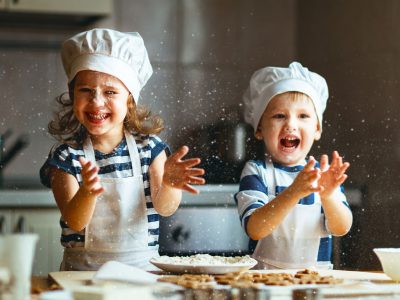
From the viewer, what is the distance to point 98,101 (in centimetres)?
105

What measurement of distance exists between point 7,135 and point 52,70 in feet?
0.54

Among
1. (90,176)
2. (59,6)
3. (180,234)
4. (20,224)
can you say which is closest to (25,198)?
(20,224)

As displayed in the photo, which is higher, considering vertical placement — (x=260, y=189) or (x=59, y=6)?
(x=59, y=6)

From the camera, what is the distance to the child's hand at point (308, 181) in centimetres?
96

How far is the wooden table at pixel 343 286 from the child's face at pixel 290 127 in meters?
0.29

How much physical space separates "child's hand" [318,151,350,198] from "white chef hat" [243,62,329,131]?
0.21 m

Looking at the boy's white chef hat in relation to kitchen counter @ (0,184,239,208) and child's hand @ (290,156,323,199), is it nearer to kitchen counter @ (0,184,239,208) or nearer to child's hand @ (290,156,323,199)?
child's hand @ (290,156,323,199)

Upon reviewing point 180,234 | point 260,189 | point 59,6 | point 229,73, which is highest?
point 59,6

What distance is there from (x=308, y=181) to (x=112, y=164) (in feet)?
0.88

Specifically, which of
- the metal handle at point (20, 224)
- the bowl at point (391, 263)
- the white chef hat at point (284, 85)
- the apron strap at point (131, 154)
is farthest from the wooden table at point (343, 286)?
the metal handle at point (20, 224)

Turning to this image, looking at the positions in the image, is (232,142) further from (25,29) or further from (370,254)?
(25,29)

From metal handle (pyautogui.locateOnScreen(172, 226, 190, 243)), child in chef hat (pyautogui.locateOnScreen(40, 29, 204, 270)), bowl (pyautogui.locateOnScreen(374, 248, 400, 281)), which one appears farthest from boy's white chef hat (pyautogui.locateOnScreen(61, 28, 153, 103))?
metal handle (pyautogui.locateOnScreen(172, 226, 190, 243))

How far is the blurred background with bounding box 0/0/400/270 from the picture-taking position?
1562mm

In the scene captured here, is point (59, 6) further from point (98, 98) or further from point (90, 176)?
point (90, 176)
